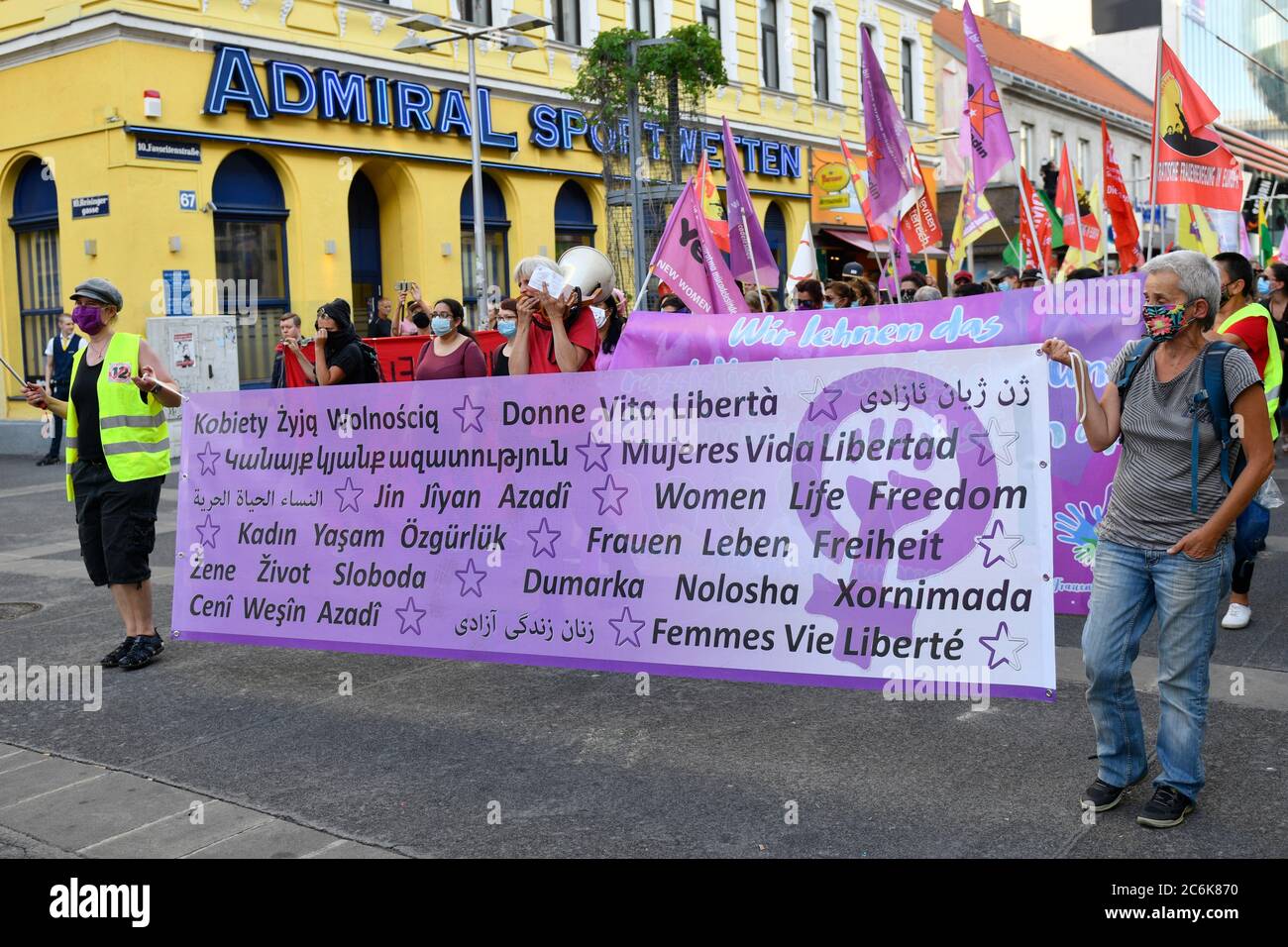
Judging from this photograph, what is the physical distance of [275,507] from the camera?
6.35 m

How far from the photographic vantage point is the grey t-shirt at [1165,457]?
4.08 m

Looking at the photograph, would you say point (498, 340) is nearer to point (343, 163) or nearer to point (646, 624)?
point (646, 624)

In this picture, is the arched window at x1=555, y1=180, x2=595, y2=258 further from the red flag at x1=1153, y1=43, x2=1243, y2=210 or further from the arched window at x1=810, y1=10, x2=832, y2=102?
the red flag at x1=1153, y1=43, x2=1243, y2=210

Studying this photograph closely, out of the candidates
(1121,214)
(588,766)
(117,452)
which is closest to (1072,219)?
(1121,214)

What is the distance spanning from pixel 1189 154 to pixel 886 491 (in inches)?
233

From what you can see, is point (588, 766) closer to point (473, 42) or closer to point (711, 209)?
point (711, 209)

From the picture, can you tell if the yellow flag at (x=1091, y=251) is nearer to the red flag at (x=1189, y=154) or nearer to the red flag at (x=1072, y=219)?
the red flag at (x=1072, y=219)

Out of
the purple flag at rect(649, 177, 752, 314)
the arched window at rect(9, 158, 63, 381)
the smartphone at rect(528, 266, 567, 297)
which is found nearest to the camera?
the smartphone at rect(528, 266, 567, 297)

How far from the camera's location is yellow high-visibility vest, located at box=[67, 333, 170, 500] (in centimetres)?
657

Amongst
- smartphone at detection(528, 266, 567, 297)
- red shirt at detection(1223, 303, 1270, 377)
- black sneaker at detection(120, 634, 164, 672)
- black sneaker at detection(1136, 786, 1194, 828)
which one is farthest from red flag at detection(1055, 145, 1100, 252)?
black sneaker at detection(1136, 786, 1194, 828)

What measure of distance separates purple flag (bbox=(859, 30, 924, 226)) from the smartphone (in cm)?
620

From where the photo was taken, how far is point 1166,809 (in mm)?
4148

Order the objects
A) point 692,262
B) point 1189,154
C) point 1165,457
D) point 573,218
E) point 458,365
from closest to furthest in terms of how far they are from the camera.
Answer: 1. point 1165,457
2. point 458,365
3. point 1189,154
4. point 692,262
5. point 573,218

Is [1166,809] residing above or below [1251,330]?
below
